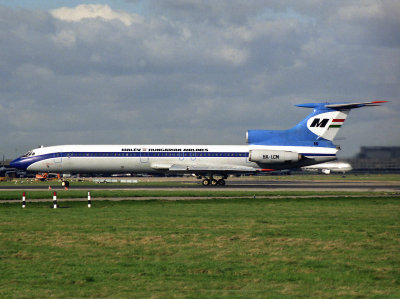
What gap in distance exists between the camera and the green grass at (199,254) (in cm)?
1234

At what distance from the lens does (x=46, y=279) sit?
43.1ft

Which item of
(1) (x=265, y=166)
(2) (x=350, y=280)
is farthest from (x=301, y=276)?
(1) (x=265, y=166)

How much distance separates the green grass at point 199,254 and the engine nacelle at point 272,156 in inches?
1212

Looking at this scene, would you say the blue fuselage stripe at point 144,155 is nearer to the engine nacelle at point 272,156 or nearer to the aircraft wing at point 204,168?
the engine nacelle at point 272,156

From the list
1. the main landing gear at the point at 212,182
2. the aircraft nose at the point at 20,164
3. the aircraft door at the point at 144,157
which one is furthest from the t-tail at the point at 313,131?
the aircraft nose at the point at 20,164

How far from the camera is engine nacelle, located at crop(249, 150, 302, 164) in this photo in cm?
6062

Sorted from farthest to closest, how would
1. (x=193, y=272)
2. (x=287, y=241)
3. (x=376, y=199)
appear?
(x=376, y=199) → (x=287, y=241) → (x=193, y=272)

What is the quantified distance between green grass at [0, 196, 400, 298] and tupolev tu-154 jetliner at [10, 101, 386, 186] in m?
31.1

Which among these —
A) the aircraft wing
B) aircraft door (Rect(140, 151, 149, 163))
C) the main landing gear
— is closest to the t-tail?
the aircraft wing

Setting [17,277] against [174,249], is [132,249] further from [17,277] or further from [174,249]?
[17,277]

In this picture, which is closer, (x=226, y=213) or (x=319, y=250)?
(x=319, y=250)

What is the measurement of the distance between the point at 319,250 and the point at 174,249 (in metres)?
4.69

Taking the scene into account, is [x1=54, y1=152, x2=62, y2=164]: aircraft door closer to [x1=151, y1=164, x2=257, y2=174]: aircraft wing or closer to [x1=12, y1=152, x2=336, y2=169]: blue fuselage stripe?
[x1=12, y1=152, x2=336, y2=169]: blue fuselage stripe

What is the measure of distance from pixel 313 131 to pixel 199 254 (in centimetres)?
4763
